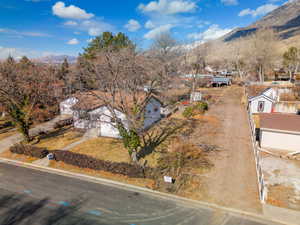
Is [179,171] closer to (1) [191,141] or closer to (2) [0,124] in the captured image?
(1) [191,141]

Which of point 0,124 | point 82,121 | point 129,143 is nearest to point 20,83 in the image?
point 82,121

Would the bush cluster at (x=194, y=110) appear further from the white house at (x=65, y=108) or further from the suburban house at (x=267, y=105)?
the white house at (x=65, y=108)

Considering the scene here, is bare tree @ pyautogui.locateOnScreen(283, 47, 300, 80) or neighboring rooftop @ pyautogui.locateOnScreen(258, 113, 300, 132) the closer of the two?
neighboring rooftop @ pyautogui.locateOnScreen(258, 113, 300, 132)

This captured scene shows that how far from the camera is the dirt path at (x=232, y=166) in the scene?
452 inches

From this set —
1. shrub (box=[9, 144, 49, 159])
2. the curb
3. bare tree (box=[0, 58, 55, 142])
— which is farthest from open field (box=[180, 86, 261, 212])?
bare tree (box=[0, 58, 55, 142])

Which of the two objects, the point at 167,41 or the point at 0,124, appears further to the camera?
the point at 167,41

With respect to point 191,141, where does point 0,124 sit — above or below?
above

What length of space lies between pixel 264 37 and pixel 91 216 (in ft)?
213

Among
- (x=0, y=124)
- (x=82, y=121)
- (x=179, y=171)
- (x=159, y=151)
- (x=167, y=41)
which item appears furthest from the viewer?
(x=167, y=41)

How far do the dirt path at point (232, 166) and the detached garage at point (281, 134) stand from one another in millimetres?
1861

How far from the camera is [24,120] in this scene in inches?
822

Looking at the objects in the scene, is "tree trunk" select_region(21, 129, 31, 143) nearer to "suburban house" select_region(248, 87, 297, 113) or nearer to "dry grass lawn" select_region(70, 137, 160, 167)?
"dry grass lawn" select_region(70, 137, 160, 167)

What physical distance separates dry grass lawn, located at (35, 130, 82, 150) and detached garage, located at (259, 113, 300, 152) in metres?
20.7

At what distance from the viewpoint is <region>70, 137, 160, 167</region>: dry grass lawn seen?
17089 millimetres
